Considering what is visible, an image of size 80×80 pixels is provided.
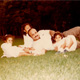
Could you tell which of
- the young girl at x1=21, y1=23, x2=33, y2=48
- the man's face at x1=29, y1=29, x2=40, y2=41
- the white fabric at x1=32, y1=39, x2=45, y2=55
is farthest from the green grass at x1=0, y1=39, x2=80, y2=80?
the young girl at x1=21, y1=23, x2=33, y2=48

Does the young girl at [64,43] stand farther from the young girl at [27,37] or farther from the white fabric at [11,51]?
the white fabric at [11,51]

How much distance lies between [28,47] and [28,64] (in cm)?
205

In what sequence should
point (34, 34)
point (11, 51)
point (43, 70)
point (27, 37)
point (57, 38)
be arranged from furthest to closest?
point (27, 37), point (34, 34), point (57, 38), point (11, 51), point (43, 70)

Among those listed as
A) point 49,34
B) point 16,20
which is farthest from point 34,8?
point 49,34

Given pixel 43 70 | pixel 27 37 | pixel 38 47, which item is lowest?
pixel 43 70

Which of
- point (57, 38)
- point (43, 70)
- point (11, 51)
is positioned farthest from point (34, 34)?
point (43, 70)

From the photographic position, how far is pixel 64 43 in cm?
A: 661

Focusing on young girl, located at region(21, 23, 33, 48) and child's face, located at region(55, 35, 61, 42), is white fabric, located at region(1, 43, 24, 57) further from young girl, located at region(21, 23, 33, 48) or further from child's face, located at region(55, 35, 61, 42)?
child's face, located at region(55, 35, 61, 42)

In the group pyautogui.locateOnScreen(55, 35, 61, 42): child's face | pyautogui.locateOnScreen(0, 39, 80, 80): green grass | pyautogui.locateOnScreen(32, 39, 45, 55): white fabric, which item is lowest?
pyautogui.locateOnScreen(0, 39, 80, 80): green grass

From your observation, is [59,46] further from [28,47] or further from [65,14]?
[65,14]

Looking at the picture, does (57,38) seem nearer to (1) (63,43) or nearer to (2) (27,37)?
(1) (63,43)

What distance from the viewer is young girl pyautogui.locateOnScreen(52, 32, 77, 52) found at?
659 cm

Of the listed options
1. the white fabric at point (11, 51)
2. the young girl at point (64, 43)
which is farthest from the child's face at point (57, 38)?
the white fabric at point (11, 51)

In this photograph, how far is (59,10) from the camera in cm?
2581
